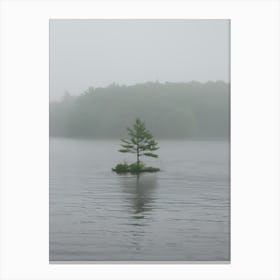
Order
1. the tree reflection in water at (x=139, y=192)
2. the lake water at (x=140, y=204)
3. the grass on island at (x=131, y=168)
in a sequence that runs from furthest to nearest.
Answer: the grass on island at (x=131, y=168) → the tree reflection in water at (x=139, y=192) → the lake water at (x=140, y=204)

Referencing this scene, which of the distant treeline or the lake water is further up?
the distant treeline

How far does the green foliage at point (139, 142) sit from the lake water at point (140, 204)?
0.10 metres

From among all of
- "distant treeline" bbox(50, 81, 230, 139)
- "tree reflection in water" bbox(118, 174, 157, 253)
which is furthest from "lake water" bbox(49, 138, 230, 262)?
"distant treeline" bbox(50, 81, 230, 139)

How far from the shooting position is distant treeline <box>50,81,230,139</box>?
671cm

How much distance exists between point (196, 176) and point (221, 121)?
80cm

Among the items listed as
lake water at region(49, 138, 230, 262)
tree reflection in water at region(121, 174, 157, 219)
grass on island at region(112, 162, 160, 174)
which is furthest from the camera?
grass on island at region(112, 162, 160, 174)

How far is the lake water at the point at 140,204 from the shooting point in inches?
254

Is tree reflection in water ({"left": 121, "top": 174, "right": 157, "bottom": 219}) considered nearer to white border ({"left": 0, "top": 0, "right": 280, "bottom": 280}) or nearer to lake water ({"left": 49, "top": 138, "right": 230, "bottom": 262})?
lake water ({"left": 49, "top": 138, "right": 230, "bottom": 262})

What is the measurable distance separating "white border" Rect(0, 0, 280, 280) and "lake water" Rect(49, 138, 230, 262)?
0.20m
